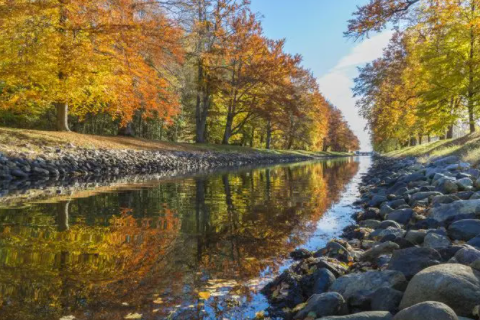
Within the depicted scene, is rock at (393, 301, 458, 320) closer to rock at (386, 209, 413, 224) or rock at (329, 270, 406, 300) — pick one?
rock at (329, 270, 406, 300)

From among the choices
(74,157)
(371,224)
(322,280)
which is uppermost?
(74,157)

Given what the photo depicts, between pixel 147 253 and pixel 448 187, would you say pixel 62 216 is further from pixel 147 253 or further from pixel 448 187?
pixel 448 187

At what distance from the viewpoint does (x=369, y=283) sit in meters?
3.20

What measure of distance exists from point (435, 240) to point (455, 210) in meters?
1.41

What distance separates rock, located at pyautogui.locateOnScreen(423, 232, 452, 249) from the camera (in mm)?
4211

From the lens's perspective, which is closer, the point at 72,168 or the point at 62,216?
the point at 62,216

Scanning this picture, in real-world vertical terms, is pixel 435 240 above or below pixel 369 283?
above

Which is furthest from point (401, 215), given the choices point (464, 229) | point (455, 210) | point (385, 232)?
point (464, 229)

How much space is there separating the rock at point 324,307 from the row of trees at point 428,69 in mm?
9040

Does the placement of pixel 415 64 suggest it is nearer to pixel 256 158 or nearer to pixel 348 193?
pixel 256 158

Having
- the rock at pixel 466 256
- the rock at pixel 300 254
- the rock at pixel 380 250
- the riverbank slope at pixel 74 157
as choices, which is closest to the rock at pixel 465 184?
the rock at pixel 380 250

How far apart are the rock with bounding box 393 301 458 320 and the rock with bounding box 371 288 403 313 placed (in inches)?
20.7

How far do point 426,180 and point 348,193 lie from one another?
3.11 metres

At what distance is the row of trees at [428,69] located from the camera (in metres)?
10.1
